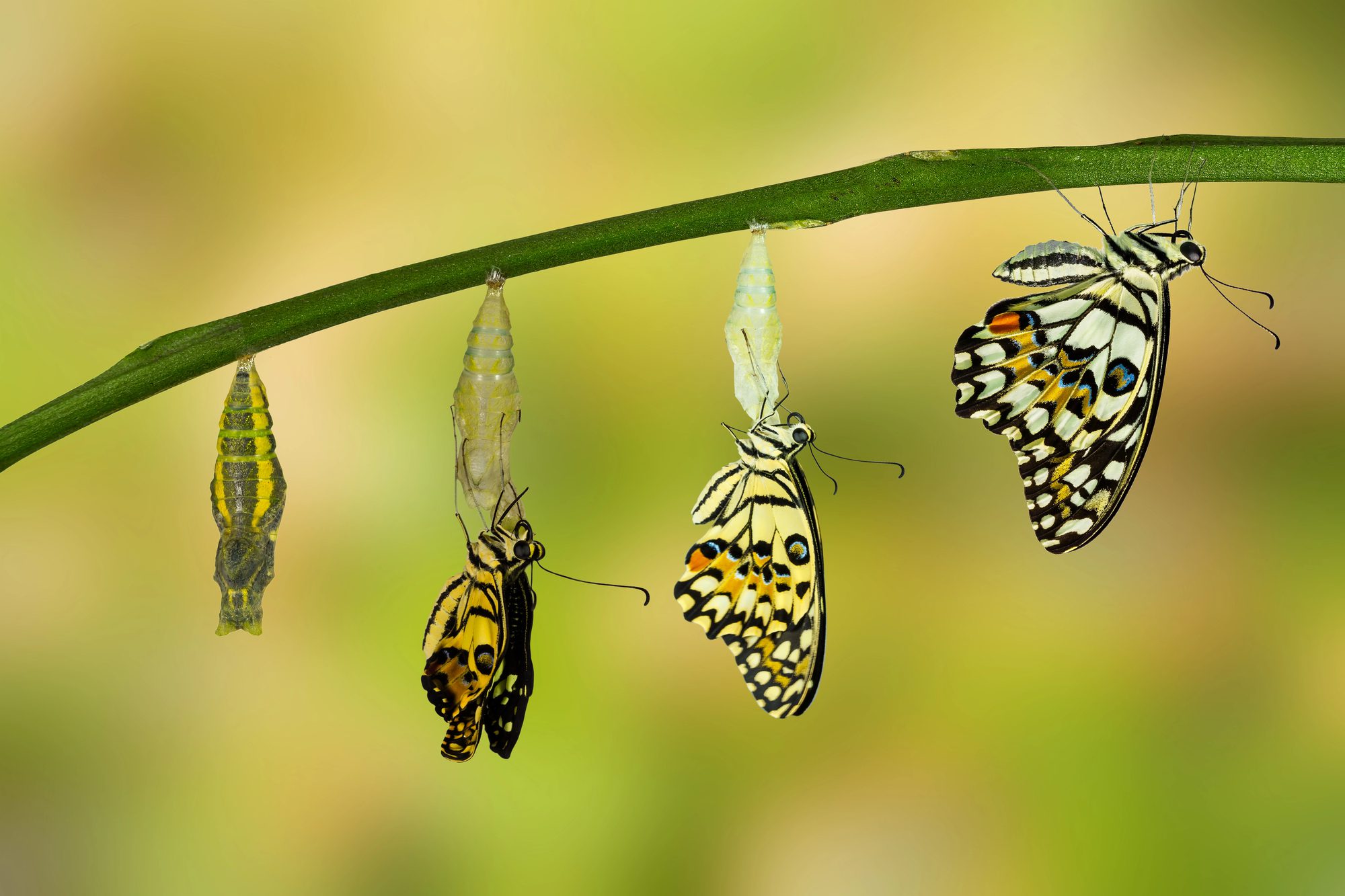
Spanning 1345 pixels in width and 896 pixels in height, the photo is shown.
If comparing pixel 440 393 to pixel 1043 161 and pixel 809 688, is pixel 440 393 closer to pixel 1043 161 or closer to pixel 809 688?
pixel 809 688

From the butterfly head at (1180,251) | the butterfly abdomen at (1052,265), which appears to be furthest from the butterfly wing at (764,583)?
the butterfly head at (1180,251)

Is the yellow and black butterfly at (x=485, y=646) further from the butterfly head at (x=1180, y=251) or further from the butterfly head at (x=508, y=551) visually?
the butterfly head at (x=1180, y=251)

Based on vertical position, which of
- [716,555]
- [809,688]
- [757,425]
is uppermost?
[757,425]

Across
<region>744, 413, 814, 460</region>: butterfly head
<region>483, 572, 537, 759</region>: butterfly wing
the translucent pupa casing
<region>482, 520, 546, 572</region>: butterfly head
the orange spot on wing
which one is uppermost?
the translucent pupa casing

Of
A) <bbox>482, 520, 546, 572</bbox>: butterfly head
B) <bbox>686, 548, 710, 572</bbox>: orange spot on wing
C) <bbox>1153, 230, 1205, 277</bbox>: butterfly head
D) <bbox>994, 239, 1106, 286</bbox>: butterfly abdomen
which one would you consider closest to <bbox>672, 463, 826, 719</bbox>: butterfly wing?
<bbox>686, 548, 710, 572</bbox>: orange spot on wing

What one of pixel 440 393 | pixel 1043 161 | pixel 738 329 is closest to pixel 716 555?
pixel 738 329

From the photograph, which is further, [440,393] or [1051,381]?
[440,393]

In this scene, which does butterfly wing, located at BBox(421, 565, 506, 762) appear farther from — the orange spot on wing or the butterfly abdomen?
the butterfly abdomen
